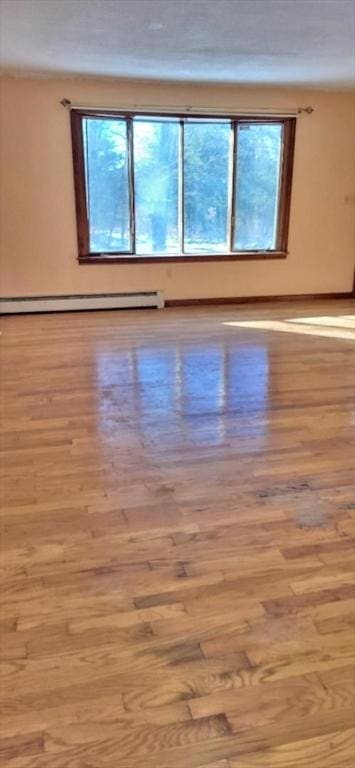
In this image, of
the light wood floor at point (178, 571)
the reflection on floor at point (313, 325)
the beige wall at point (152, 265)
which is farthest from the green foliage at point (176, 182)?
the light wood floor at point (178, 571)

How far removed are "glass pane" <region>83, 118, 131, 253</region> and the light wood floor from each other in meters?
2.67

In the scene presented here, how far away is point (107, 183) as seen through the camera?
6.11m

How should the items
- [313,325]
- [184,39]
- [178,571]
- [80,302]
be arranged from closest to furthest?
1. [178,571]
2. [184,39]
3. [313,325]
4. [80,302]

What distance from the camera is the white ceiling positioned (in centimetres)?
343

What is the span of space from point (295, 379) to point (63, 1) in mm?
2719

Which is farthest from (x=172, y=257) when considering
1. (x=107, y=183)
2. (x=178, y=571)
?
(x=178, y=571)

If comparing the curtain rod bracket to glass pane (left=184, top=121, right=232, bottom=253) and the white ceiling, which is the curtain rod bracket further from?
glass pane (left=184, top=121, right=232, bottom=253)

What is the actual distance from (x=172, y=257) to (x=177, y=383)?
2.87m

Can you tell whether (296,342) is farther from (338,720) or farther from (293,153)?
(338,720)

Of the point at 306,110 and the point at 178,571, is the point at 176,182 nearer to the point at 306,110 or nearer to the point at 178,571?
the point at 306,110

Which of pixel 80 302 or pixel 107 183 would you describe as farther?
pixel 80 302

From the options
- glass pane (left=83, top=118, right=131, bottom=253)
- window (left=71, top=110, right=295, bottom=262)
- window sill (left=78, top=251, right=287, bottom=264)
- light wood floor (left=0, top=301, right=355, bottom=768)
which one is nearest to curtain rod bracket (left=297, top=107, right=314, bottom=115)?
window (left=71, top=110, right=295, bottom=262)

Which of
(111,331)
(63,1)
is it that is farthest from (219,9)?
(111,331)

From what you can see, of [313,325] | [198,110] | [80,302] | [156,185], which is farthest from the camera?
[80,302]
